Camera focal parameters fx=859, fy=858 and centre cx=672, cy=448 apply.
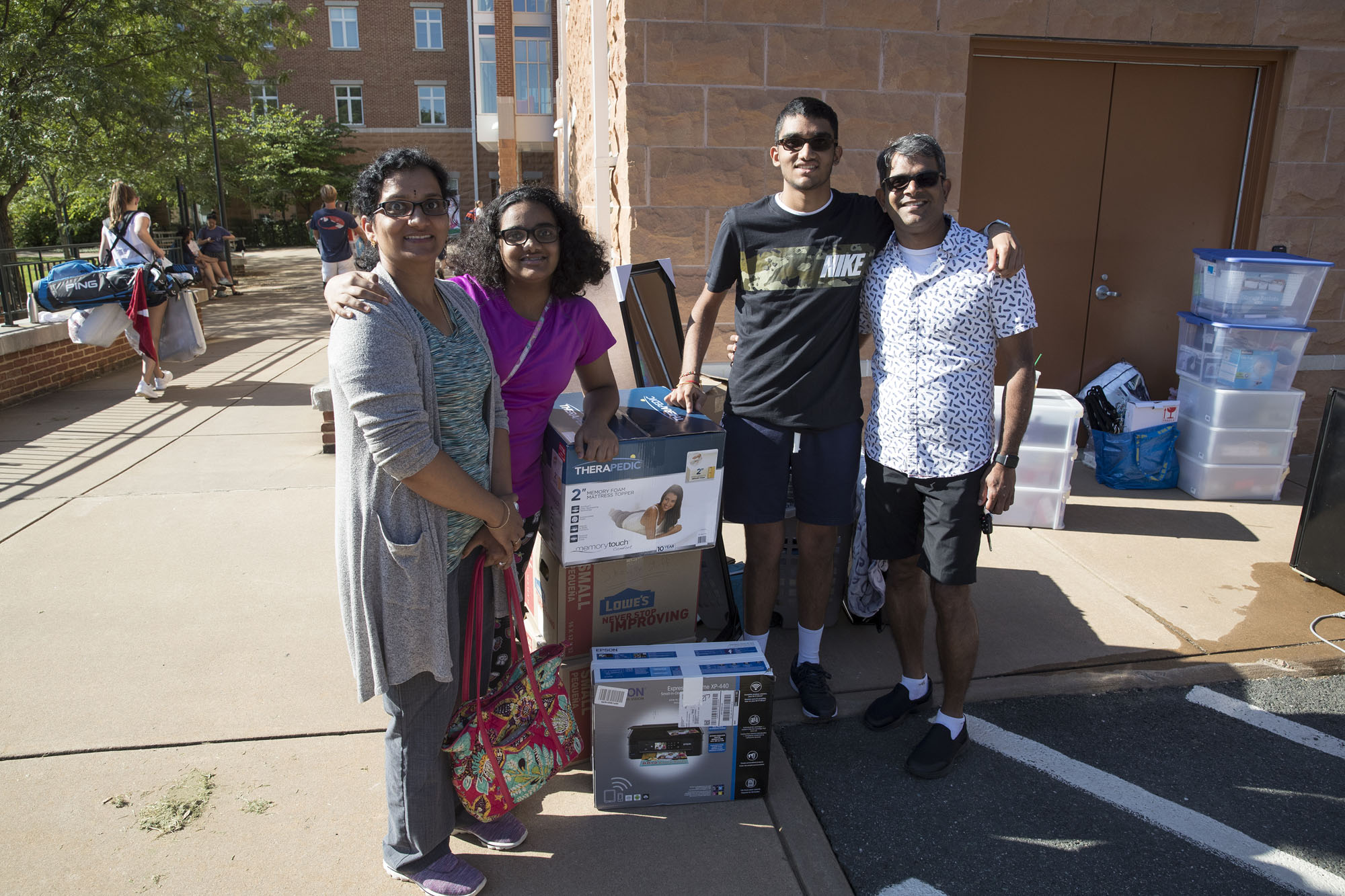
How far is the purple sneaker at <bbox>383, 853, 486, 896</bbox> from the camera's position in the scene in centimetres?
229

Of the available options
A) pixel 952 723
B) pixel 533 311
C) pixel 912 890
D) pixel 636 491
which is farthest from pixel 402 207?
pixel 952 723

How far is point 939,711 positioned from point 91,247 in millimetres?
11528

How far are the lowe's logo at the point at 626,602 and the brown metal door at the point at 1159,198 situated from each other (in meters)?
4.67

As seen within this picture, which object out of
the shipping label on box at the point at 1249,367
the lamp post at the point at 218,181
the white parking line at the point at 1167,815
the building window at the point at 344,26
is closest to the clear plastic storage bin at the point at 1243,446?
the shipping label on box at the point at 1249,367

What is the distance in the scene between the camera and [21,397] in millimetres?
7746

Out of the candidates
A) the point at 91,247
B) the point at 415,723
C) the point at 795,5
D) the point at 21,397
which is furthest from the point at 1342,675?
the point at 91,247

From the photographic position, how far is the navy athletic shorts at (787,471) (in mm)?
3057

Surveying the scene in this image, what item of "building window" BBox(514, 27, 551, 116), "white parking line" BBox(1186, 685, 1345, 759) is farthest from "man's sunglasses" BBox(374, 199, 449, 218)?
"building window" BBox(514, 27, 551, 116)

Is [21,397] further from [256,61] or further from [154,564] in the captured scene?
[256,61]

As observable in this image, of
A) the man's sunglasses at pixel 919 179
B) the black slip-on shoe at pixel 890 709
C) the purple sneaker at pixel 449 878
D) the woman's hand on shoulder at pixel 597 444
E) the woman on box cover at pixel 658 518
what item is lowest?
the purple sneaker at pixel 449 878

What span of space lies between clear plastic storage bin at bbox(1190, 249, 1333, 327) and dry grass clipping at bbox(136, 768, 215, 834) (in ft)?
19.0

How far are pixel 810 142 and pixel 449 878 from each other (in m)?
2.46

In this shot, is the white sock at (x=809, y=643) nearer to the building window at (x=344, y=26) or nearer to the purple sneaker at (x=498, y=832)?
the purple sneaker at (x=498, y=832)

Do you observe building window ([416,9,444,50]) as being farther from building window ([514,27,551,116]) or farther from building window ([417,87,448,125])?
building window ([514,27,551,116])
